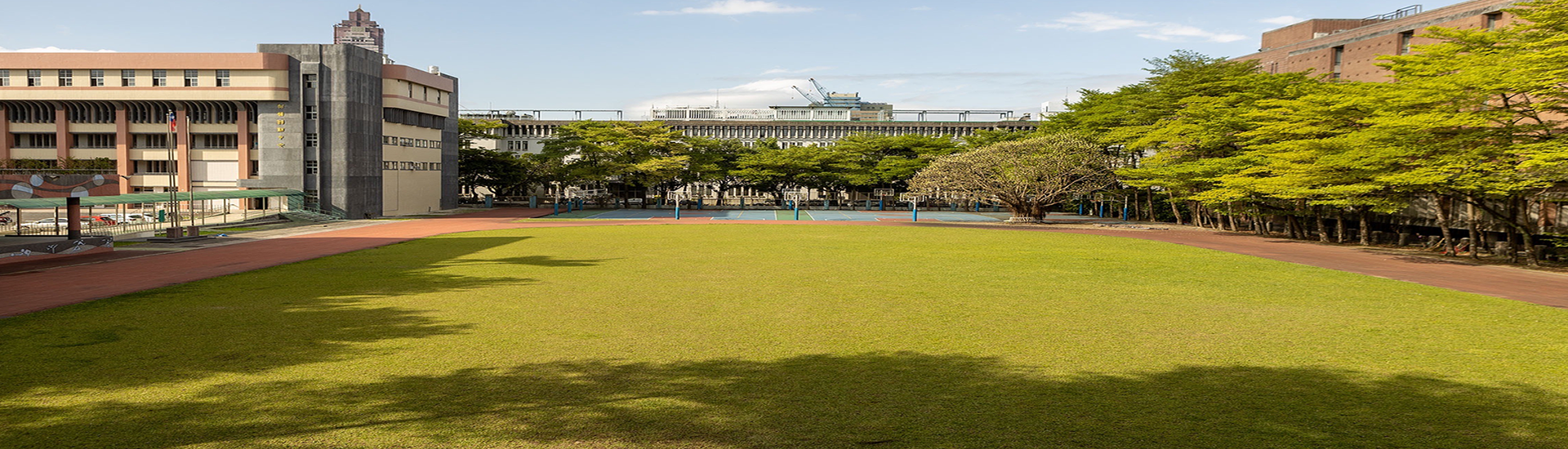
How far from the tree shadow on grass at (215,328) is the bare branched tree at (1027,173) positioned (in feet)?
127

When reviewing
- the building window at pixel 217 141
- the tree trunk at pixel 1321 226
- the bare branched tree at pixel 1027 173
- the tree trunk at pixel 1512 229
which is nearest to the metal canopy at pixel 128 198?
the building window at pixel 217 141

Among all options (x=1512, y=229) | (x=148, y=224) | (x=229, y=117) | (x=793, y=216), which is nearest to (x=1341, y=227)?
(x=1512, y=229)

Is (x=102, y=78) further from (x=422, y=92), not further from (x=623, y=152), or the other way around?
(x=623, y=152)

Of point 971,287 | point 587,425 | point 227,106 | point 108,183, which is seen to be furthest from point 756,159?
point 587,425

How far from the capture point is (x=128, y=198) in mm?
37156

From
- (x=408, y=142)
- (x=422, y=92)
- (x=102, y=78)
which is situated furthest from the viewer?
(x=422, y=92)

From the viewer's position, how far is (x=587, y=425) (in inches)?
294

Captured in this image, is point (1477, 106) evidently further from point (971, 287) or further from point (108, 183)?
point (108, 183)

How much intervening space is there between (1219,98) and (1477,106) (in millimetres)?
18363

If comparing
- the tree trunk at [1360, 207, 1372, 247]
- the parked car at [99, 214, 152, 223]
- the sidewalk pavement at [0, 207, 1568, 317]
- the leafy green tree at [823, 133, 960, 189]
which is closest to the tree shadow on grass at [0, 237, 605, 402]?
the sidewalk pavement at [0, 207, 1568, 317]

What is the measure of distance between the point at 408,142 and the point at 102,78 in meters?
19.4

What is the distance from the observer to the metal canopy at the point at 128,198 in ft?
103

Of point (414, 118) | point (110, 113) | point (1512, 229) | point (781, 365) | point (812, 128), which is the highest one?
point (812, 128)

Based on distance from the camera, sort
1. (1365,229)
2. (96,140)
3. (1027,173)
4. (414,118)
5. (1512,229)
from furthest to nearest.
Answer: (414,118) < (96,140) < (1027,173) < (1365,229) < (1512,229)
